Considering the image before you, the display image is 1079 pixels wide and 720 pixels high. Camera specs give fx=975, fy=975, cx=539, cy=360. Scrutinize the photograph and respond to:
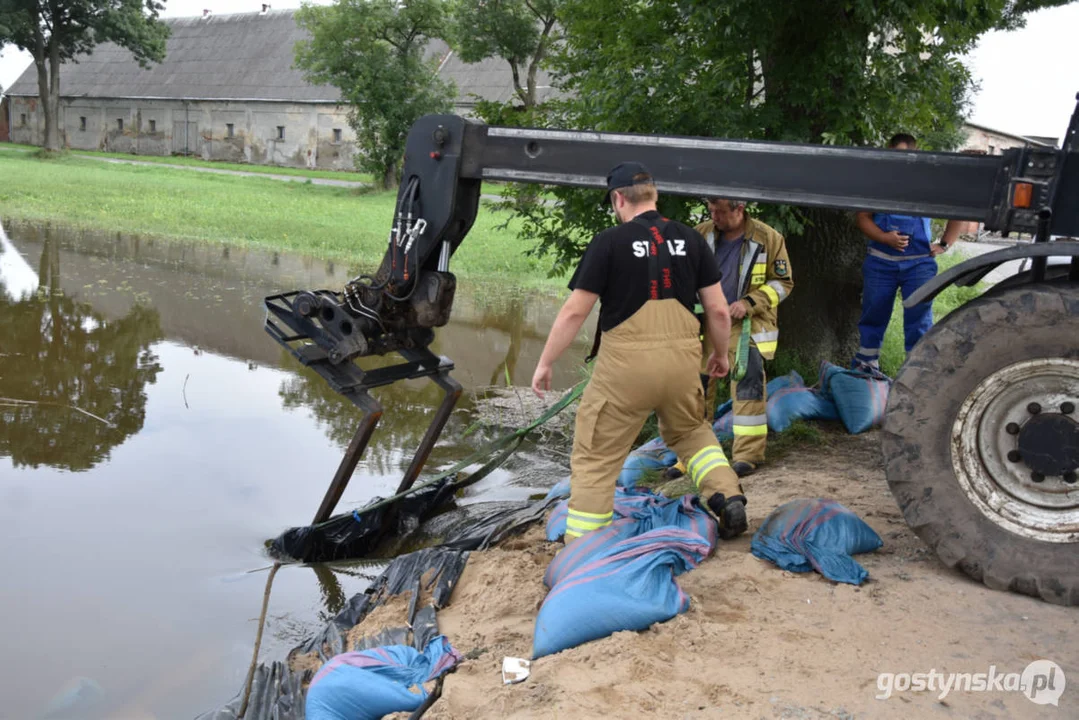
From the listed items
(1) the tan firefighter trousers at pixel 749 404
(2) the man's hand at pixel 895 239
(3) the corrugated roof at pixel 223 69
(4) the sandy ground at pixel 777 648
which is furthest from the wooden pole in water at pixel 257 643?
(3) the corrugated roof at pixel 223 69

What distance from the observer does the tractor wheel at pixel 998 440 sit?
3.68 meters

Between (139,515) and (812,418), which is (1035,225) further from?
(139,515)

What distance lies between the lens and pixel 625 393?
13.6 ft

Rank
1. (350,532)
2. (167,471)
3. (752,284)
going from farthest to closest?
(167,471), (752,284), (350,532)

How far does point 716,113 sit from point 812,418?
7.15 ft

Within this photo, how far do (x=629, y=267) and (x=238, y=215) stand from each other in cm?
1766

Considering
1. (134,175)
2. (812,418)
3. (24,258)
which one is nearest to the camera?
(812,418)

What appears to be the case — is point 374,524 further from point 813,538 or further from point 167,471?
point 813,538

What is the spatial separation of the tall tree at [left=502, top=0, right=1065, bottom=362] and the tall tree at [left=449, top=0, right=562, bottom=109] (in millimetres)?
20931

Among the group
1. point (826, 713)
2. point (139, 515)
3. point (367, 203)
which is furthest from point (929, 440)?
point (367, 203)

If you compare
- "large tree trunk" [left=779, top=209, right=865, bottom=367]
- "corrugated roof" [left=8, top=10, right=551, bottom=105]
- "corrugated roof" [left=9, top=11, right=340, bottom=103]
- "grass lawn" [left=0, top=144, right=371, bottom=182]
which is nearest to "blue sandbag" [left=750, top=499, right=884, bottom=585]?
"large tree trunk" [left=779, top=209, right=865, bottom=367]

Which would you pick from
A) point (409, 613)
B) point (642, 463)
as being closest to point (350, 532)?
point (409, 613)

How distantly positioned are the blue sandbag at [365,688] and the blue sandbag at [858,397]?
149 inches

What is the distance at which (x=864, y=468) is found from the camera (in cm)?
581
